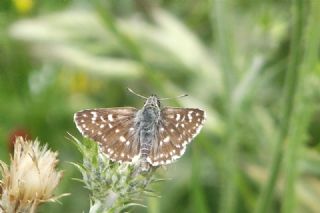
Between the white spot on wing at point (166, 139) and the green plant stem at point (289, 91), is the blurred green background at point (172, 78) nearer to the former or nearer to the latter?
the green plant stem at point (289, 91)

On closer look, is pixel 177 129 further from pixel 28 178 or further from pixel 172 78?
pixel 172 78

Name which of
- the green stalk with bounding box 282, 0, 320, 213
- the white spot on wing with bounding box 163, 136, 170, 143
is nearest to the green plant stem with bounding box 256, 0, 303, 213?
the green stalk with bounding box 282, 0, 320, 213

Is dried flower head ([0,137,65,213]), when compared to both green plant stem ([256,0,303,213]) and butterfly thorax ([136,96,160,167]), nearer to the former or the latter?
butterfly thorax ([136,96,160,167])

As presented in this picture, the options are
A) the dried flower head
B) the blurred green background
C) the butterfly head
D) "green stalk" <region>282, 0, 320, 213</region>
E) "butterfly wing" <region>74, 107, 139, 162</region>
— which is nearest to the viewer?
the dried flower head

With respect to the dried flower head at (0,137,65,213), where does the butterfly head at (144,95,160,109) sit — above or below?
above

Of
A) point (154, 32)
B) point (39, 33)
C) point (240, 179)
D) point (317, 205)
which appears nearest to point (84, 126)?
point (240, 179)

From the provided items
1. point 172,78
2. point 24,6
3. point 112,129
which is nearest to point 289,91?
point 112,129
